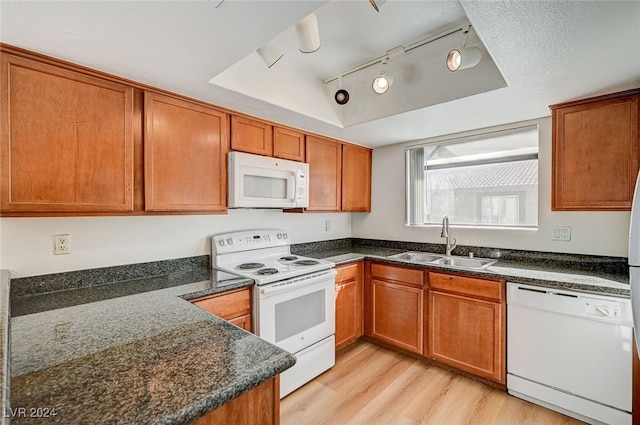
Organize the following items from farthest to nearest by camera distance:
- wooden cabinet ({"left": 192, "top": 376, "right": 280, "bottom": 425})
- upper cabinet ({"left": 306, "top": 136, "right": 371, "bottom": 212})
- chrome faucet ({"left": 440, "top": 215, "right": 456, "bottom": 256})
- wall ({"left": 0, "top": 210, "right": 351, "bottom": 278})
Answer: upper cabinet ({"left": 306, "top": 136, "right": 371, "bottom": 212}) → chrome faucet ({"left": 440, "top": 215, "right": 456, "bottom": 256}) → wall ({"left": 0, "top": 210, "right": 351, "bottom": 278}) → wooden cabinet ({"left": 192, "top": 376, "right": 280, "bottom": 425})

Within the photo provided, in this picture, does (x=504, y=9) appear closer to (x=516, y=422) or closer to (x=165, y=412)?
(x=165, y=412)

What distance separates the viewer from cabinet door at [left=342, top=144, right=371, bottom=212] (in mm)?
3301

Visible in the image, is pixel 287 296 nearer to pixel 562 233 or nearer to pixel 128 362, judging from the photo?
pixel 128 362

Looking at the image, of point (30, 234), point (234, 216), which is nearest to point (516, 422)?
point (234, 216)

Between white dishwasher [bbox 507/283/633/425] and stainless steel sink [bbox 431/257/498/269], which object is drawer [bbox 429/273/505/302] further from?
stainless steel sink [bbox 431/257/498/269]

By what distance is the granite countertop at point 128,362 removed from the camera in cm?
71

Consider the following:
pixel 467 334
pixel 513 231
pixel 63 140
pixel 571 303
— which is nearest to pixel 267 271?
pixel 63 140

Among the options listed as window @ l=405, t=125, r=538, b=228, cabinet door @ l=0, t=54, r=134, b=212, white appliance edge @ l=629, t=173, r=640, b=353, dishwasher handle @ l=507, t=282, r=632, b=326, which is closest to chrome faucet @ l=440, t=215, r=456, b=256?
window @ l=405, t=125, r=538, b=228

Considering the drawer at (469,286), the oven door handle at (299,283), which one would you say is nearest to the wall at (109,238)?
the oven door handle at (299,283)

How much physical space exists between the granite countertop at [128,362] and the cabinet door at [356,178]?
7.25 feet

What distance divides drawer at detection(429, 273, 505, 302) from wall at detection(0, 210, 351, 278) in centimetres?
158

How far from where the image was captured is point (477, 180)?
9.37 ft

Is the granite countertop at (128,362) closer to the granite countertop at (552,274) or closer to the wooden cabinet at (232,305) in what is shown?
the wooden cabinet at (232,305)

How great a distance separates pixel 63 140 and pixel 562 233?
3.43 meters
